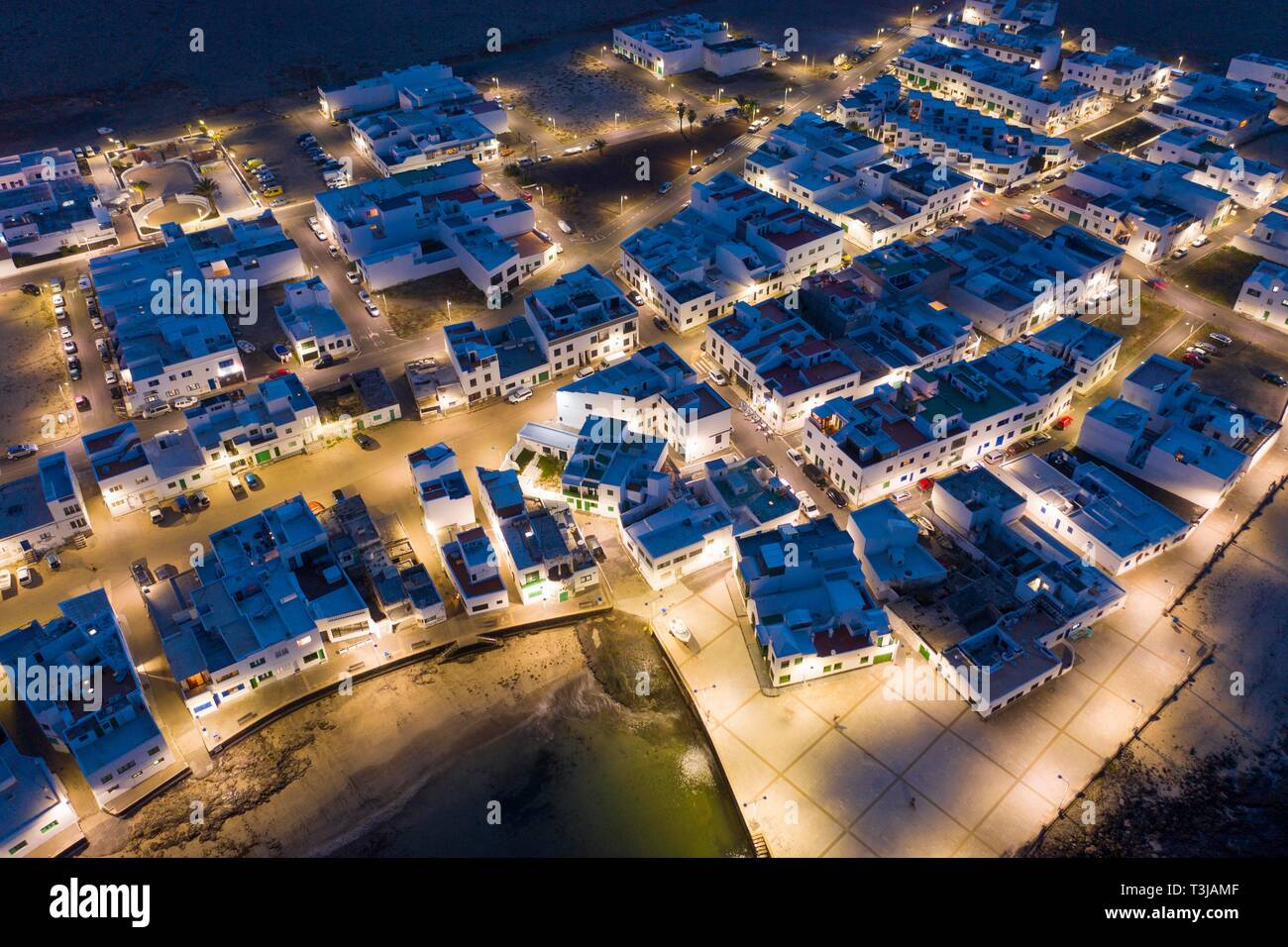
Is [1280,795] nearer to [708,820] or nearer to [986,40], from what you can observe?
[708,820]

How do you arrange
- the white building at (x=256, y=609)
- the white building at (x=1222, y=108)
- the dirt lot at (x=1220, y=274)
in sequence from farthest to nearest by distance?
the white building at (x=1222, y=108) < the dirt lot at (x=1220, y=274) < the white building at (x=256, y=609)

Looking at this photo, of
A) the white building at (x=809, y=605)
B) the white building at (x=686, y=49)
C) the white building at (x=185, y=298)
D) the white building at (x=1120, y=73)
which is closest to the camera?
the white building at (x=809, y=605)

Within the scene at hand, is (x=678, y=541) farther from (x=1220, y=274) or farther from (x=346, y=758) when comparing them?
(x=1220, y=274)

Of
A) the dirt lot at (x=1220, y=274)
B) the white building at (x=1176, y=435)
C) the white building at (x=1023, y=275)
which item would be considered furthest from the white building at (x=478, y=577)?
the dirt lot at (x=1220, y=274)

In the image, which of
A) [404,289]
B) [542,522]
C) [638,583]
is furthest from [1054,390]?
[404,289]

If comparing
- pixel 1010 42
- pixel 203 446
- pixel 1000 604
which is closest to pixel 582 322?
pixel 203 446

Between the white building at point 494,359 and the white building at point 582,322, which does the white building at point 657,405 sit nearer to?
the white building at point 494,359

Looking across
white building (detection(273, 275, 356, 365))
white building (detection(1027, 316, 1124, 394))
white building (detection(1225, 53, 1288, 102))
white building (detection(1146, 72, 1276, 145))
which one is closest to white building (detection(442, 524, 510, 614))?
white building (detection(273, 275, 356, 365))
